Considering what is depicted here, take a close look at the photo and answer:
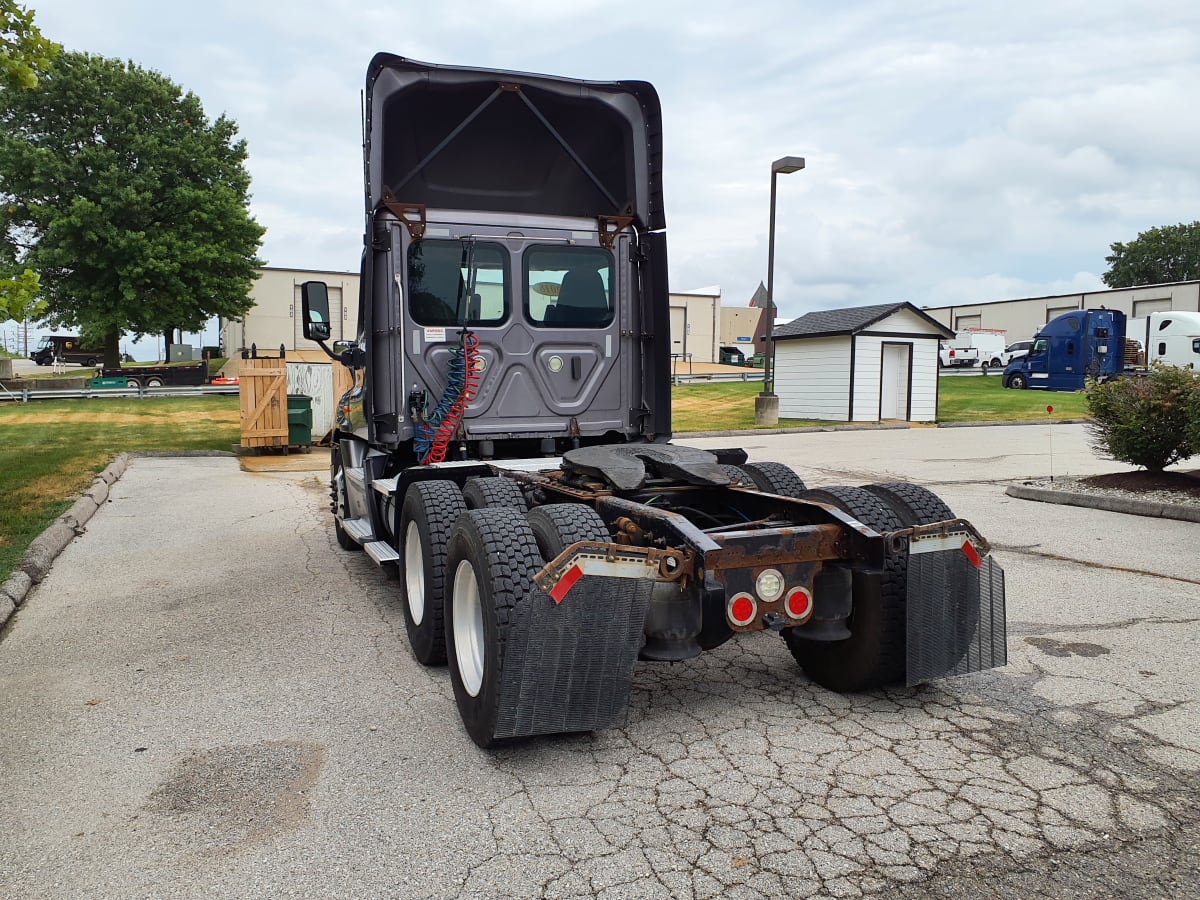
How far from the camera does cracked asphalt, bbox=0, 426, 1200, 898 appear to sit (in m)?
2.76

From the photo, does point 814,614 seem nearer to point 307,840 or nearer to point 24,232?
point 307,840

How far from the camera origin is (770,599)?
11.9 ft

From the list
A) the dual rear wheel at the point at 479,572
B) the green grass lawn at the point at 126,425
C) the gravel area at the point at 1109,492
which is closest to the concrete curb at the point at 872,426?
the green grass lawn at the point at 126,425

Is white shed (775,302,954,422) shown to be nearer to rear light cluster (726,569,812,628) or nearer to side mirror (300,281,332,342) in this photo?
side mirror (300,281,332,342)

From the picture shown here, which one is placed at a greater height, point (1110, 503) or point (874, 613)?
point (874, 613)

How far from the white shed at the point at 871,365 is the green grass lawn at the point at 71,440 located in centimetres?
1550

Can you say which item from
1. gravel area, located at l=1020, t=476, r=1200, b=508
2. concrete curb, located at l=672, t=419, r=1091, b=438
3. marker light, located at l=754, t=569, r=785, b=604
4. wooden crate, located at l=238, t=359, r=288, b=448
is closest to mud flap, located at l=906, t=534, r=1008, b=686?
marker light, located at l=754, t=569, r=785, b=604

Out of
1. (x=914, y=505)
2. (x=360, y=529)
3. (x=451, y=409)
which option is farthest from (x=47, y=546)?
(x=914, y=505)

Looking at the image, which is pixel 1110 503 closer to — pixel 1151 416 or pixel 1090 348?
pixel 1151 416

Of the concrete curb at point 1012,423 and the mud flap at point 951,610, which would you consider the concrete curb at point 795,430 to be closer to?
the concrete curb at point 1012,423

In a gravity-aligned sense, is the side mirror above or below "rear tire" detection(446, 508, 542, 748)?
above

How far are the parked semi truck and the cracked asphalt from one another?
11.2 inches

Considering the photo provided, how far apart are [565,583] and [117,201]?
1549 inches

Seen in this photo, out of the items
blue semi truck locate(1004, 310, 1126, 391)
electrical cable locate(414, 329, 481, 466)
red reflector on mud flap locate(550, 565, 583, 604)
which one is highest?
blue semi truck locate(1004, 310, 1126, 391)
